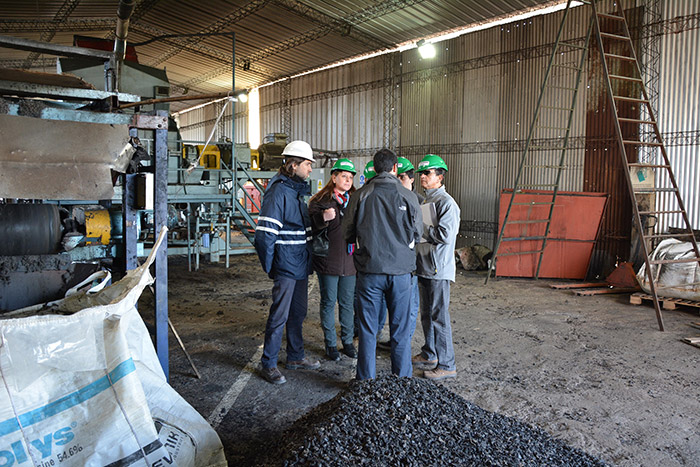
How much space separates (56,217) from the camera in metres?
4.01

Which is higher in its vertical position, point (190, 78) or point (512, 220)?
point (190, 78)

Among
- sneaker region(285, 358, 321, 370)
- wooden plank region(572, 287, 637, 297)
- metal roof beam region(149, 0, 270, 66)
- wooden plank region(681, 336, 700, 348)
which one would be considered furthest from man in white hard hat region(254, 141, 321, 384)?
metal roof beam region(149, 0, 270, 66)

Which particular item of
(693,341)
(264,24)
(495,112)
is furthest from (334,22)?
(693,341)

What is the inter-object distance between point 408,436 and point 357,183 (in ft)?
46.8

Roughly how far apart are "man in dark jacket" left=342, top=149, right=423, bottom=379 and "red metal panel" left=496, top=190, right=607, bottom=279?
6.75 meters

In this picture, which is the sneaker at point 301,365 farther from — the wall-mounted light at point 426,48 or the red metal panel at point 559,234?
the wall-mounted light at point 426,48

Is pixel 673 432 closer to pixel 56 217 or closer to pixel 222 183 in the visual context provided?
pixel 56 217

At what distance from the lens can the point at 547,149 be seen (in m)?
11.3

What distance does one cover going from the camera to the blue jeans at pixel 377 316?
12.9 ft

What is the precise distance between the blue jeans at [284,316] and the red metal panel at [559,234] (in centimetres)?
662

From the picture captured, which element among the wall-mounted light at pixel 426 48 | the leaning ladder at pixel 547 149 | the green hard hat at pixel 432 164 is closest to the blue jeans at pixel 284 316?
the green hard hat at pixel 432 164

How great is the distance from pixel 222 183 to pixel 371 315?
24.1ft

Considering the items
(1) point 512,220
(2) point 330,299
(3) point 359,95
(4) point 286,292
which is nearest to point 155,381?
(4) point 286,292

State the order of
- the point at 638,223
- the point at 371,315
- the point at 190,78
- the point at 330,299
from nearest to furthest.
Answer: the point at 371,315 < the point at 330,299 < the point at 638,223 < the point at 190,78
